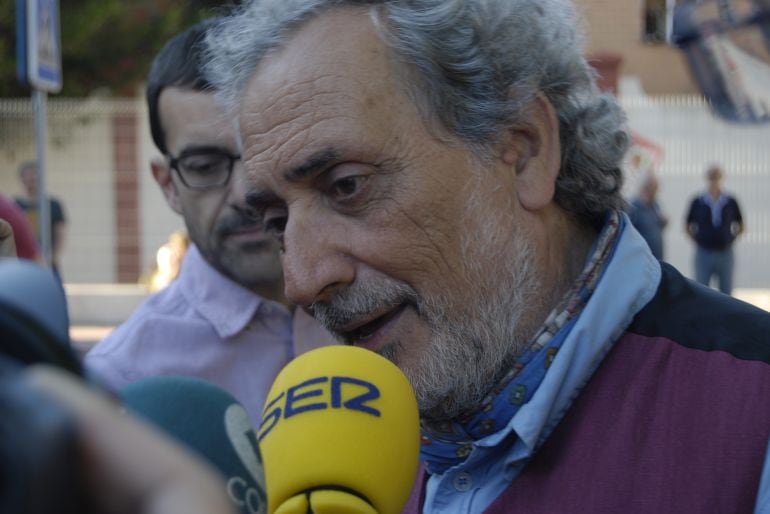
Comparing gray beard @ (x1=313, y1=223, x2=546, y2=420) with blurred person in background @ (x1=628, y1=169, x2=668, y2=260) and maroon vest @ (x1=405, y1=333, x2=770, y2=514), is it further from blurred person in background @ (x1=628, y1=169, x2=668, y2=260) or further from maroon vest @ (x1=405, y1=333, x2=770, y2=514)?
blurred person in background @ (x1=628, y1=169, x2=668, y2=260)

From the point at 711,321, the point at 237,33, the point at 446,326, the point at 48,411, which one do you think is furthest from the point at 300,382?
the point at 48,411

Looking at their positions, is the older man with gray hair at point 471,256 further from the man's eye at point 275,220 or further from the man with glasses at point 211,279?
the man with glasses at point 211,279

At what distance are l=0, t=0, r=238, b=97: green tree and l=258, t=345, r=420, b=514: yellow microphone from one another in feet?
46.9

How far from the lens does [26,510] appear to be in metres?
0.46

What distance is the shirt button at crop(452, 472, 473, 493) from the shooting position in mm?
1698

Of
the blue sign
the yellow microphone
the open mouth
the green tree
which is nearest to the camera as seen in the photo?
the yellow microphone

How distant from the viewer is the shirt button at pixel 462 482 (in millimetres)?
1698

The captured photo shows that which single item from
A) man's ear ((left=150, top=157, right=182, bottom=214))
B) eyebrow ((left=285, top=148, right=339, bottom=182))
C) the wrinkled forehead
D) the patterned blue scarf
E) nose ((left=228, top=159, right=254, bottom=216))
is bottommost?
man's ear ((left=150, top=157, right=182, bottom=214))

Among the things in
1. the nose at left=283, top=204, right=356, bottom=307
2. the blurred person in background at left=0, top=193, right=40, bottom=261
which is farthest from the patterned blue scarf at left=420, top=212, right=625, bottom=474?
the blurred person in background at left=0, top=193, right=40, bottom=261

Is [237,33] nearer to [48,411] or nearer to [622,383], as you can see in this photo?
[622,383]

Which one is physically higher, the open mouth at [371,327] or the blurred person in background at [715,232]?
the open mouth at [371,327]

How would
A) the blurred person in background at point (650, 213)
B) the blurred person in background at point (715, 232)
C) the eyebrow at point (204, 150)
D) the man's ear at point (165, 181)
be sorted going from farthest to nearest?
the blurred person in background at point (715, 232), the blurred person in background at point (650, 213), the man's ear at point (165, 181), the eyebrow at point (204, 150)

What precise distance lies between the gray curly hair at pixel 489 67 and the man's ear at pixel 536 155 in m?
0.02

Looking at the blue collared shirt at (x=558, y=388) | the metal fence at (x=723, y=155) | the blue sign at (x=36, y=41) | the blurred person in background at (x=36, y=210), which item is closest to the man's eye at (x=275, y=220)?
the blue collared shirt at (x=558, y=388)
